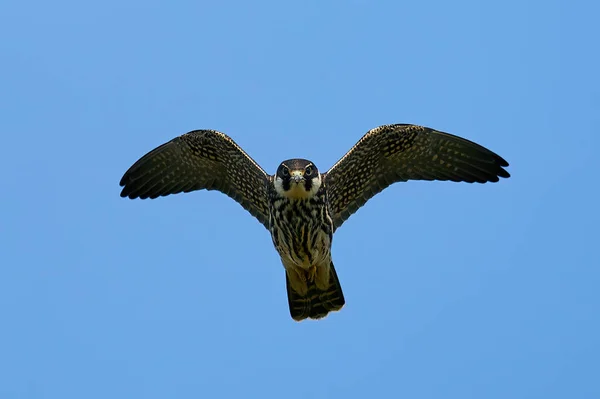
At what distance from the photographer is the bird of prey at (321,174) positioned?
15.1m

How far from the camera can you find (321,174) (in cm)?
1479

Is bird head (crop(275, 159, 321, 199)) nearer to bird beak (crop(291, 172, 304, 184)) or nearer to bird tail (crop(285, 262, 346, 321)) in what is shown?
bird beak (crop(291, 172, 304, 184))

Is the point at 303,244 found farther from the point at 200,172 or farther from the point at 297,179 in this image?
the point at 200,172

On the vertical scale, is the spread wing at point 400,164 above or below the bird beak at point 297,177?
above

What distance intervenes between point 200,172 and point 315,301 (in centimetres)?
264

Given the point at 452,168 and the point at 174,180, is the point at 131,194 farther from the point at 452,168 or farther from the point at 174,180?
the point at 452,168

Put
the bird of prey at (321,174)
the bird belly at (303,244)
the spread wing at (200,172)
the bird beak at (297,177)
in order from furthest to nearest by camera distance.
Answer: the spread wing at (200,172)
the bird of prey at (321,174)
the bird belly at (303,244)
the bird beak at (297,177)

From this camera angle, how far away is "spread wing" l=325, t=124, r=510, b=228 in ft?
49.8

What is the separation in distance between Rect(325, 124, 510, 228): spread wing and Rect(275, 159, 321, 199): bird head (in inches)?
46.7

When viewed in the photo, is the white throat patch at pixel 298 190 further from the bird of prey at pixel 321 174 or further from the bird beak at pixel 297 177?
the bird of prey at pixel 321 174

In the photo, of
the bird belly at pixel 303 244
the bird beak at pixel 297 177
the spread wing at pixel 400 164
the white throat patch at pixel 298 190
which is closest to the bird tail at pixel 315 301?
the bird belly at pixel 303 244

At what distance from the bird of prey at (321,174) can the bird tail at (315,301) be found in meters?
0.01

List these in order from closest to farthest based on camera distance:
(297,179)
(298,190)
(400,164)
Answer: (297,179)
(298,190)
(400,164)

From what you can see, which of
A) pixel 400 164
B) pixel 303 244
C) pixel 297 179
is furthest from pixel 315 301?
pixel 297 179
